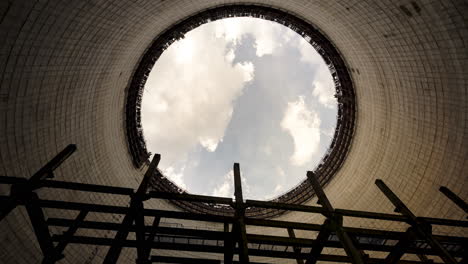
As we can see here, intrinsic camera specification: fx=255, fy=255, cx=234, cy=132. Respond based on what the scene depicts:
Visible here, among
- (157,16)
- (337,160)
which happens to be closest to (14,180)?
→ (157,16)

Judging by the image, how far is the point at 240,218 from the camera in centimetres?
638

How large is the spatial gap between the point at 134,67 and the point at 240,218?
11512 millimetres

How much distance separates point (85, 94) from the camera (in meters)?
10.6

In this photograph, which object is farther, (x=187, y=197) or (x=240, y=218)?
(x=187, y=197)

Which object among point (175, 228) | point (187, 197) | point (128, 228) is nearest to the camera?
point (128, 228)

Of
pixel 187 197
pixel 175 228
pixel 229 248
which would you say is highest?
pixel 187 197

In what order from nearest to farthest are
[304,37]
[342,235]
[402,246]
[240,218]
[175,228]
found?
1. [342,235]
2. [175,228]
3. [240,218]
4. [402,246]
5. [304,37]

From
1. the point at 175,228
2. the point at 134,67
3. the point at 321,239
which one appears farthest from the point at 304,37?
the point at 175,228

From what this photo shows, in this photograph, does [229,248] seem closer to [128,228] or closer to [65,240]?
[128,228]

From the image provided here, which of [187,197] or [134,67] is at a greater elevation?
[134,67]

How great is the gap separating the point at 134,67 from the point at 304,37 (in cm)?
1028

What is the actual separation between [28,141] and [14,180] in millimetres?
2835

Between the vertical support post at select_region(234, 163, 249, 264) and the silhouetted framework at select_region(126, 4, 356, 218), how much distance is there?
930 cm

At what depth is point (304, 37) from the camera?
1567cm
